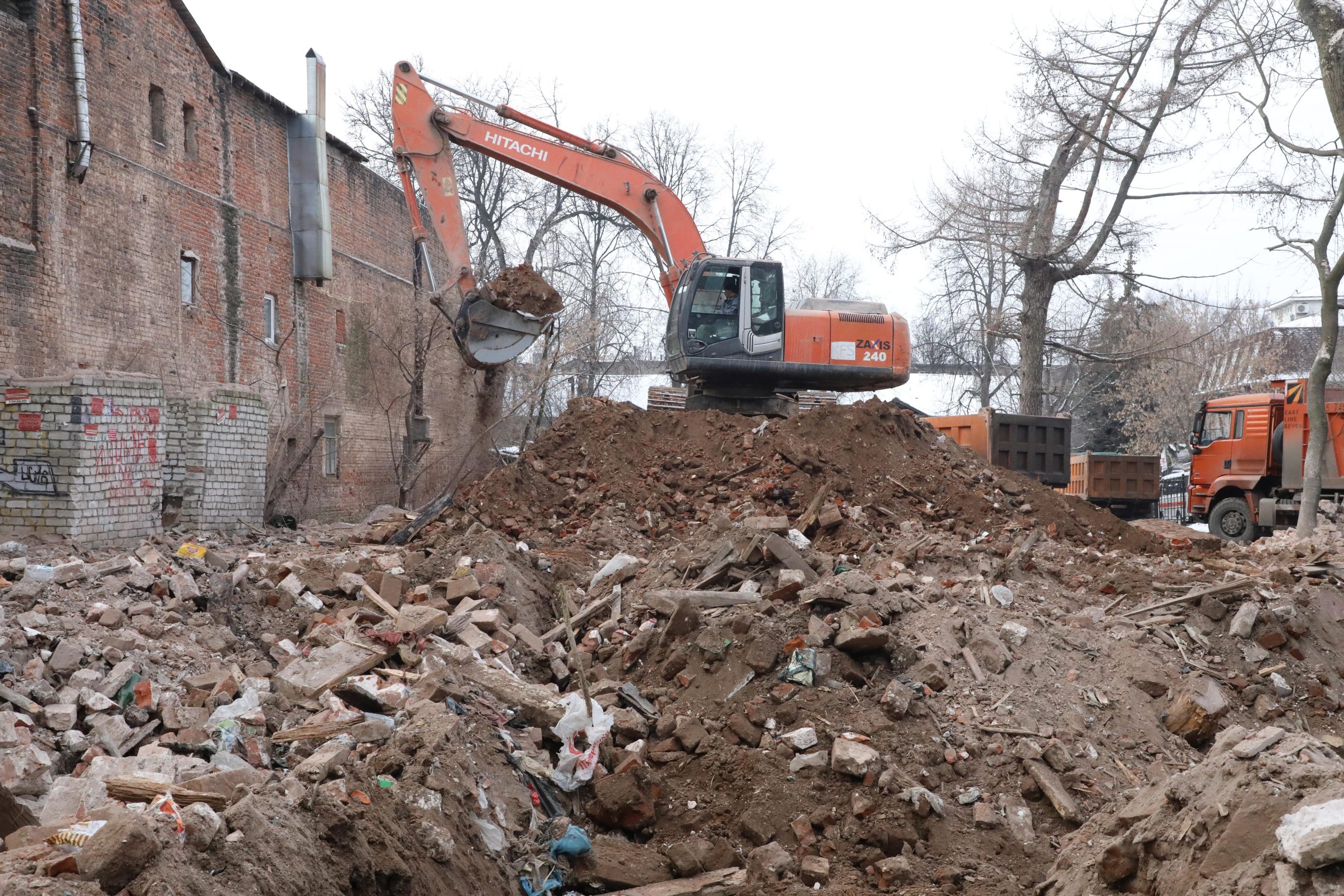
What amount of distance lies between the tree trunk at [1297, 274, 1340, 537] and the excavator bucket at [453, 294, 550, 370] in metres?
10.5

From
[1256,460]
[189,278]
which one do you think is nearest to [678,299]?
[189,278]

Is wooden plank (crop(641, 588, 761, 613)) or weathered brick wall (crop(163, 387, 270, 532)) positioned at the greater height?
weathered brick wall (crop(163, 387, 270, 532))

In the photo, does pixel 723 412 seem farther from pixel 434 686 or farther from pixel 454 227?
pixel 434 686

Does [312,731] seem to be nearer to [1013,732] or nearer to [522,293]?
[1013,732]

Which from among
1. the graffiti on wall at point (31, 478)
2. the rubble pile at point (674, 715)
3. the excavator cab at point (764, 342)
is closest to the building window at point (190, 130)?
the graffiti on wall at point (31, 478)

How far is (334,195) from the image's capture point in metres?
20.2

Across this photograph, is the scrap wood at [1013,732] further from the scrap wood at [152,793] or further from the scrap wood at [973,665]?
the scrap wood at [152,793]

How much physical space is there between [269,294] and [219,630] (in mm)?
12646

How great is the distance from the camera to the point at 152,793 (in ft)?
13.6

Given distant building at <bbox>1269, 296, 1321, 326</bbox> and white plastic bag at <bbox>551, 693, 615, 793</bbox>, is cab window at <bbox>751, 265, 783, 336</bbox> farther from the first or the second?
distant building at <bbox>1269, 296, 1321, 326</bbox>

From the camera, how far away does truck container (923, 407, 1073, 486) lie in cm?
1605

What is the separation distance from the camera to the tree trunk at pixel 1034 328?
2047cm

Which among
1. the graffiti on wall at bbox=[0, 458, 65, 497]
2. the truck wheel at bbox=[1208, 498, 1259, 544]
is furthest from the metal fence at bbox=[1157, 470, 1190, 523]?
the graffiti on wall at bbox=[0, 458, 65, 497]

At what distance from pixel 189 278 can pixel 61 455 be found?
6.96 meters
